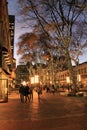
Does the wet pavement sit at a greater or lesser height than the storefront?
lesser

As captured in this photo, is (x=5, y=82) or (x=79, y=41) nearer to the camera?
(x=5, y=82)

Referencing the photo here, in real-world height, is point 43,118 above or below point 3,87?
below

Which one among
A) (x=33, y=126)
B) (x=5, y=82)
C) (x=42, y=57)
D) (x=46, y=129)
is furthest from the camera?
(x=42, y=57)

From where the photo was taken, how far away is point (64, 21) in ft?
117

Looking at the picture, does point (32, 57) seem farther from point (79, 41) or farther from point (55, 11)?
point (55, 11)

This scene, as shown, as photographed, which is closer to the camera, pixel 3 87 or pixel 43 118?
pixel 43 118

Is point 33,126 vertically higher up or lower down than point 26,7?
lower down

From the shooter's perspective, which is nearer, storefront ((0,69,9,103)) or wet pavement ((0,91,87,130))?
wet pavement ((0,91,87,130))

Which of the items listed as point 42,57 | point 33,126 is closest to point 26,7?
point 33,126

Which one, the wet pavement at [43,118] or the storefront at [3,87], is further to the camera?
the storefront at [3,87]

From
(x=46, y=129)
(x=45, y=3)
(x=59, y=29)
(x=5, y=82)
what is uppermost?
(x=45, y=3)

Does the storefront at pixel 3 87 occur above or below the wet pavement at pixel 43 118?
above

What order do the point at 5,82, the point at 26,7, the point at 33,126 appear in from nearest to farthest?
the point at 33,126 → the point at 5,82 → the point at 26,7

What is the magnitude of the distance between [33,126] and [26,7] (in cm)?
2155
